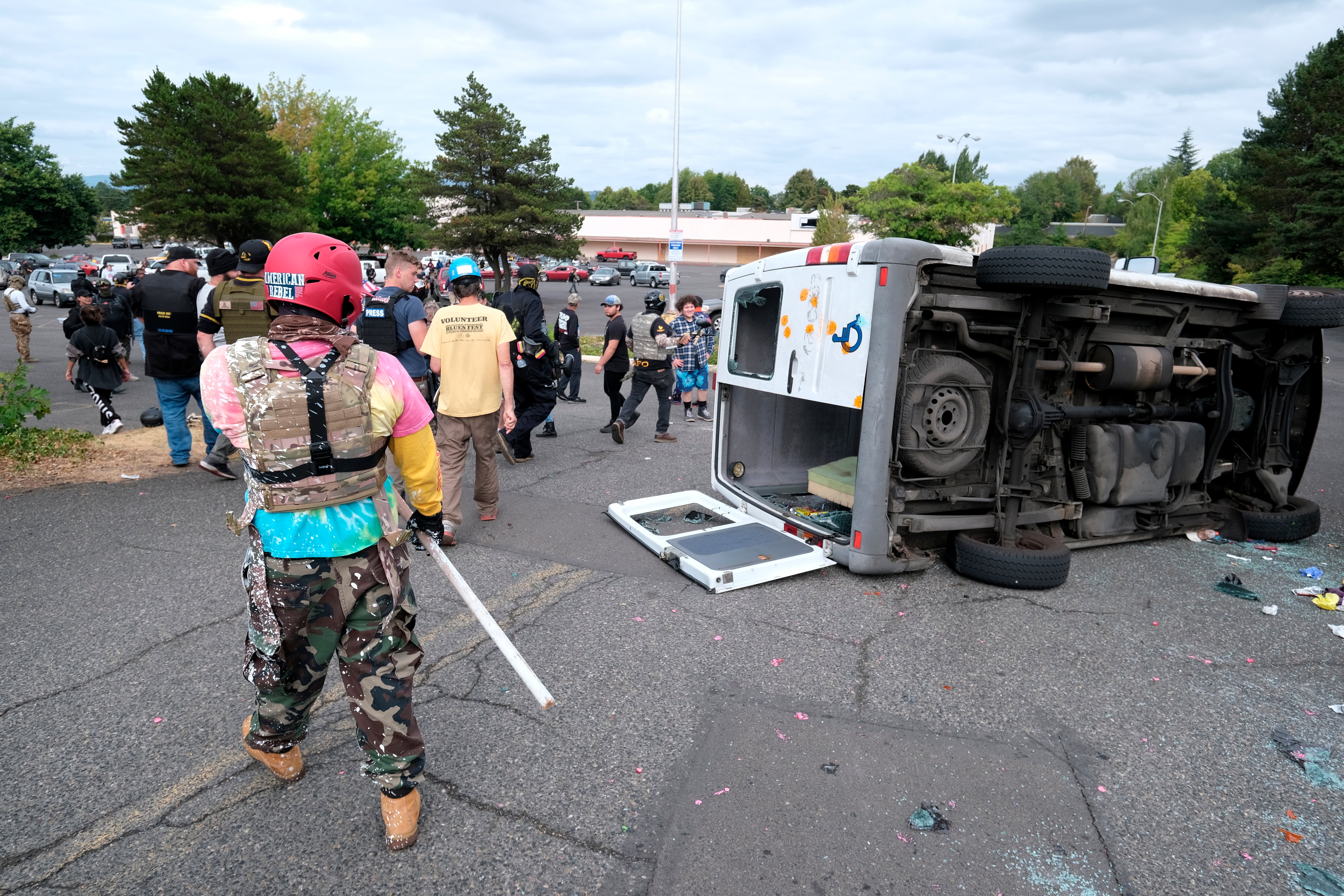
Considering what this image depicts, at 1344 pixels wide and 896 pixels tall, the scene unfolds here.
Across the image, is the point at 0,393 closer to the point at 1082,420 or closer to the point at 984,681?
the point at 984,681

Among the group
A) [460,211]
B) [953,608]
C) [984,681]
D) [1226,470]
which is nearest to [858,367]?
[953,608]

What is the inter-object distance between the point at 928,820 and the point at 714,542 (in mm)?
2917

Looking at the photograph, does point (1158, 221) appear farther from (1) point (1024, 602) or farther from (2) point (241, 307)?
(2) point (241, 307)

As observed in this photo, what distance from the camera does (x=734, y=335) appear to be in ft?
21.1

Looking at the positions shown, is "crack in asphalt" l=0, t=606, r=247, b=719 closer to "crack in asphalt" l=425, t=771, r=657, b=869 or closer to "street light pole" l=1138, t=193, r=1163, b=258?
"crack in asphalt" l=425, t=771, r=657, b=869

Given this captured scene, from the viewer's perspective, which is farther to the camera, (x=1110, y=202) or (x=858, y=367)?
(x=1110, y=202)

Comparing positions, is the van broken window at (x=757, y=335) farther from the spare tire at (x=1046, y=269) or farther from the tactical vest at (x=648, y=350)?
the tactical vest at (x=648, y=350)

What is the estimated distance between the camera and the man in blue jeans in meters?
6.95

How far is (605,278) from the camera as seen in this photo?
164 ft

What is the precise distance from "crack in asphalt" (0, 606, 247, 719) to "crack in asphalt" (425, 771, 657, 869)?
154cm

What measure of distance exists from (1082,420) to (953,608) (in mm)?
1920

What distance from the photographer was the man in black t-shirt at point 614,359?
978 centimetres

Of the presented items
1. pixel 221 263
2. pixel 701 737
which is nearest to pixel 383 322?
pixel 221 263

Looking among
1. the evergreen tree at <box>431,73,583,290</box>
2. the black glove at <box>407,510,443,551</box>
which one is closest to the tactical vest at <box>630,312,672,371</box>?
the black glove at <box>407,510,443,551</box>
